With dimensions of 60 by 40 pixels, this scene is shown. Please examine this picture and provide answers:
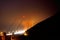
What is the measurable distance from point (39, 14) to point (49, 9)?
33 centimetres

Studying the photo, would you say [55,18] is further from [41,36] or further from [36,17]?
[36,17]

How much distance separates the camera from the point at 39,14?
278cm

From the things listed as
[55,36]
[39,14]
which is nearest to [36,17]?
[39,14]

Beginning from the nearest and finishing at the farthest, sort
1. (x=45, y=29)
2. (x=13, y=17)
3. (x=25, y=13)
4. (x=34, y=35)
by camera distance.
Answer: (x=45, y=29), (x=34, y=35), (x=25, y=13), (x=13, y=17)

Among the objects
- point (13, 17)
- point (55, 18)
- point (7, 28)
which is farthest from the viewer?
point (7, 28)

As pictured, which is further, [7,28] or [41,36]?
[7,28]

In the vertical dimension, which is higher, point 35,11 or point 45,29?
point 35,11

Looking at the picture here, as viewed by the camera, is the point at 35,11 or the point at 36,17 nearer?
the point at 35,11

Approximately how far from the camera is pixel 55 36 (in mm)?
2236

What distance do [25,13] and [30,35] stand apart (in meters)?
0.50

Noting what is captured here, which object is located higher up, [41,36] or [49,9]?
[49,9]

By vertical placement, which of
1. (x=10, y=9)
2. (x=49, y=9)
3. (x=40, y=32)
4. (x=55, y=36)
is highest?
(x=10, y=9)

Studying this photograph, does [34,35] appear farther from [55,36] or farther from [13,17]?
[13,17]

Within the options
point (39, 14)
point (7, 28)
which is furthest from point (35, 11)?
point (7, 28)
